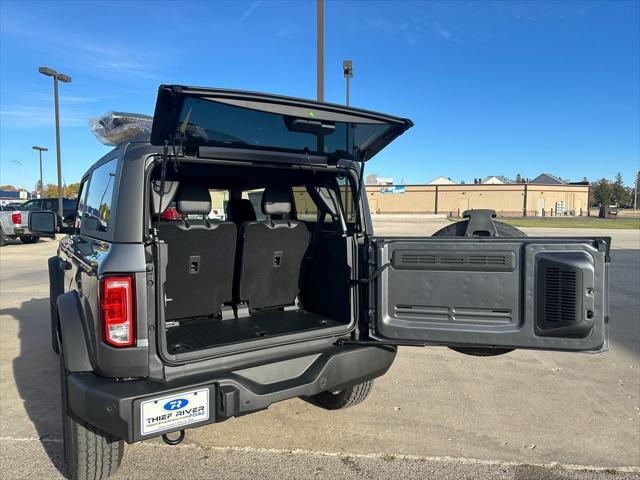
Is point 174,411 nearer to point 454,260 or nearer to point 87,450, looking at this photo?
point 87,450

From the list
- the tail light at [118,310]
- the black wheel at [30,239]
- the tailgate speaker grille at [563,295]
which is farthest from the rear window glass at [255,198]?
the black wheel at [30,239]

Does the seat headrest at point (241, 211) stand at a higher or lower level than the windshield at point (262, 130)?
lower

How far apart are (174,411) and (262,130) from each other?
5.27 feet

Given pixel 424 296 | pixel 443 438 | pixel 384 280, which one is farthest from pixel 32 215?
pixel 443 438

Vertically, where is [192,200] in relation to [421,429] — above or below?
above

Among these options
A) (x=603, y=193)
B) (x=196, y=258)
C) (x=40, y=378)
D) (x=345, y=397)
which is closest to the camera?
(x=196, y=258)

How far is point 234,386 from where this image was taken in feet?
8.11

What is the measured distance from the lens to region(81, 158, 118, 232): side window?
278 cm

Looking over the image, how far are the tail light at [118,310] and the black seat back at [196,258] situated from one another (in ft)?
2.29

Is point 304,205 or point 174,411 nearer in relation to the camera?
point 174,411

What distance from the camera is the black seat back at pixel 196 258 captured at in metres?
3.11

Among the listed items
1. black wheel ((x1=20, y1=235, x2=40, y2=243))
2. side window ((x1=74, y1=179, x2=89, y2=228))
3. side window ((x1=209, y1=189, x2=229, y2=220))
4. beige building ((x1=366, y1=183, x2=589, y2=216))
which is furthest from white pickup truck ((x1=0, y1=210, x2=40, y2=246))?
beige building ((x1=366, y1=183, x2=589, y2=216))

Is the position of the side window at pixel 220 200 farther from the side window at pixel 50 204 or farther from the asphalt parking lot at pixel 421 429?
the side window at pixel 50 204

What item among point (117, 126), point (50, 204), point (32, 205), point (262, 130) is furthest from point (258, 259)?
point (32, 205)
